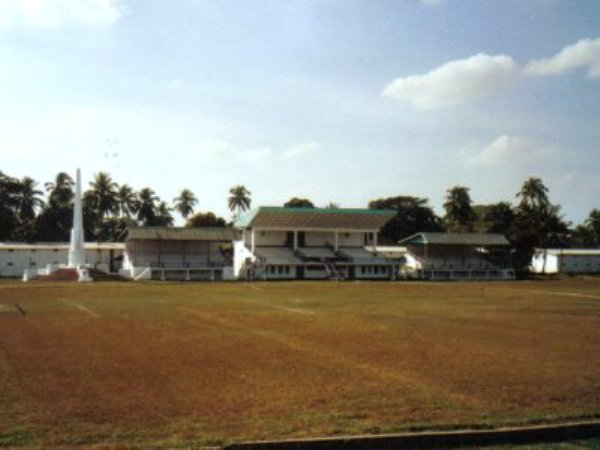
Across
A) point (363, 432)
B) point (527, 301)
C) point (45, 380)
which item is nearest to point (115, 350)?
point (45, 380)

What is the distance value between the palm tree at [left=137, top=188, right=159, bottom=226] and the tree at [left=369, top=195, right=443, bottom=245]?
38207mm

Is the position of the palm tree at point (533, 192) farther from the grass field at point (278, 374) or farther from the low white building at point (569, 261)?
the grass field at point (278, 374)

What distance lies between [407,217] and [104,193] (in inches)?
2027

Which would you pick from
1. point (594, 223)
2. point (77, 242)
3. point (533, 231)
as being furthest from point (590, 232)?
point (77, 242)

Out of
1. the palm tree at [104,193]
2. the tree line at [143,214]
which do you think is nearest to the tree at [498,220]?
the tree line at [143,214]

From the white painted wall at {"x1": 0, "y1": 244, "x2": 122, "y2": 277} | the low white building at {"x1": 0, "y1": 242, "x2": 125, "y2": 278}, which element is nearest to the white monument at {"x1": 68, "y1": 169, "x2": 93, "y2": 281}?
the low white building at {"x1": 0, "y1": 242, "x2": 125, "y2": 278}

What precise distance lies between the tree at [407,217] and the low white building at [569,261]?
20836 millimetres

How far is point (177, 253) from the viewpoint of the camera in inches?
3051

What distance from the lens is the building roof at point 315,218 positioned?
247 feet

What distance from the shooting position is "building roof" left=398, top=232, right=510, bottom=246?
82.8m

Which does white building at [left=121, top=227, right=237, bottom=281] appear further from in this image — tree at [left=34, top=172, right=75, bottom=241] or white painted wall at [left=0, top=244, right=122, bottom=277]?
tree at [left=34, top=172, right=75, bottom=241]

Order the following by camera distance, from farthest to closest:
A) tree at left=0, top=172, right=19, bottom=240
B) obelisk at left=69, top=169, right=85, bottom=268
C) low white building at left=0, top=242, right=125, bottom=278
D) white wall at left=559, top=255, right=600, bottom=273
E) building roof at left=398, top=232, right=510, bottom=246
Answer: white wall at left=559, top=255, right=600, bottom=273 → tree at left=0, top=172, right=19, bottom=240 → building roof at left=398, top=232, right=510, bottom=246 → low white building at left=0, top=242, right=125, bottom=278 → obelisk at left=69, top=169, right=85, bottom=268

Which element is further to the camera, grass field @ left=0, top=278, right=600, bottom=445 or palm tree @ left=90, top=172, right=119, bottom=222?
palm tree @ left=90, top=172, right=119, bottom=222

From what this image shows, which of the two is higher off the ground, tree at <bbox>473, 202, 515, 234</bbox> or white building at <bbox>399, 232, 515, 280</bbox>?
tree at <bbox>473, 202, 515, 234</bbox>
